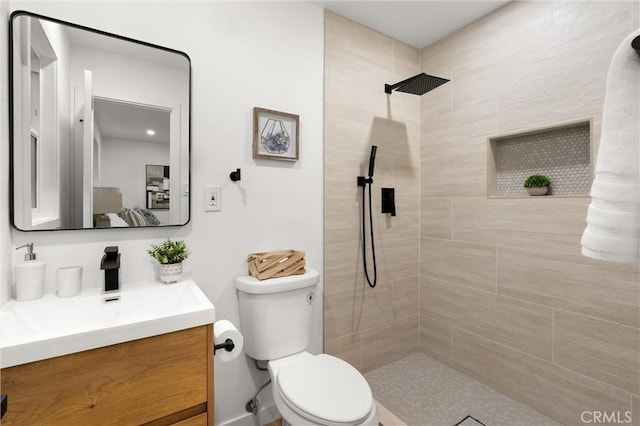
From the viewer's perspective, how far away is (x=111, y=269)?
129cm

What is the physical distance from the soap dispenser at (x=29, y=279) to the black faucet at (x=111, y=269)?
0.62 ft

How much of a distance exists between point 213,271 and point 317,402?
774 mm

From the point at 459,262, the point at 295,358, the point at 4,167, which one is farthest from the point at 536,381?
the point at 4,167

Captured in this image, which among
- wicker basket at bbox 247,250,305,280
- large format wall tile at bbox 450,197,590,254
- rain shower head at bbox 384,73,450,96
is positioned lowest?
wicker basket at bbox 247,250,305,280

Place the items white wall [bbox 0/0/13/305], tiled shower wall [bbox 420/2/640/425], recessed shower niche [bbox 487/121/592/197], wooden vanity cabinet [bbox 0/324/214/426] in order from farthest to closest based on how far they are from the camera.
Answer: recessed shower niche [bbox 487/121/592/197], tiled shower wall [bbox 420/2/640/425], white wall [bbox 0/0/13/305], wooden vanity cabinet [bbox 0/324/214/426]

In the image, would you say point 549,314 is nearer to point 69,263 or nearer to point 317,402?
point 317,402

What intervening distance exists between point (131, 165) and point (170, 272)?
0.50m

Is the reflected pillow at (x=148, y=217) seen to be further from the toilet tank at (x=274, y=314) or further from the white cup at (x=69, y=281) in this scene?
the toilet tank at (x=274, y=314)

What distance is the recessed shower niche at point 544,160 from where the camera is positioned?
1.67m

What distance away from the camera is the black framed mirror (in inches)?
47.4

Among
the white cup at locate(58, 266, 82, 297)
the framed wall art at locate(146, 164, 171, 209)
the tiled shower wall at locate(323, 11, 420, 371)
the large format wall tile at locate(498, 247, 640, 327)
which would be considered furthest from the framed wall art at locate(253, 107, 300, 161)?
the large format wall tile at locate(498, 247, 640, 327)

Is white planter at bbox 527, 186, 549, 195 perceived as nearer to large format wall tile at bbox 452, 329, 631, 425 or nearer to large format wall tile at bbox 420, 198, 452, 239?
large format wall tile at bbox 420, 198, 452, 239

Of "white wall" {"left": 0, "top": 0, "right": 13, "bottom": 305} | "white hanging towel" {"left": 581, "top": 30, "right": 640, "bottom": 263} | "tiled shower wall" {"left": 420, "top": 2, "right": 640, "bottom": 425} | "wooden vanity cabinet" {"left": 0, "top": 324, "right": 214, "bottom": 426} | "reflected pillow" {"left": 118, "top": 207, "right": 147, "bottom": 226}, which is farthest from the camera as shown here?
"tiled shower wall" {"left": 420, "top": 2, "right": 640, "bottom": 425}

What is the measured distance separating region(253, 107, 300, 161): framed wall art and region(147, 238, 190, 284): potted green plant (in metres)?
0.61
